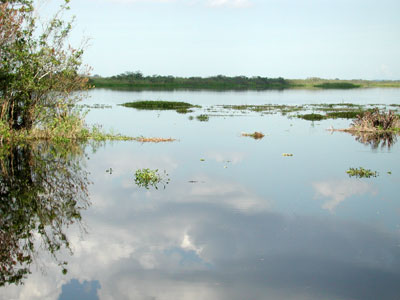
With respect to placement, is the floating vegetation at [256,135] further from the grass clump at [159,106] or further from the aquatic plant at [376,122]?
the grass clump at [159,106]

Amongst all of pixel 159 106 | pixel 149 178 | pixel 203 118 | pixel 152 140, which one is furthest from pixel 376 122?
pixel 159 106

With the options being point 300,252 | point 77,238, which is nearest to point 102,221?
point 77,238

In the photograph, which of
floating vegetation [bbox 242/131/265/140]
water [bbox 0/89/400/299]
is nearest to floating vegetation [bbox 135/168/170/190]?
water [bbox 0/89/400/299]

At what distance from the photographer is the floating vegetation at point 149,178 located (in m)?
14.8

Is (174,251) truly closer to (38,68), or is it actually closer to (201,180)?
(201,180)

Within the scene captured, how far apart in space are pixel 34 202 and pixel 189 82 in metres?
110

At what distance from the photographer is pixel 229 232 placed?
10.4m

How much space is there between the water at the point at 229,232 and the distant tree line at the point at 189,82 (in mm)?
88044

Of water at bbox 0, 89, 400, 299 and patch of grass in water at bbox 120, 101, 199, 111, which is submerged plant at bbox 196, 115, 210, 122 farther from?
water at bbox 0, 89, 400, 299

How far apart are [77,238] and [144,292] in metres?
2.87

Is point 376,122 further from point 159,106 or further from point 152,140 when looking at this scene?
point 159,106

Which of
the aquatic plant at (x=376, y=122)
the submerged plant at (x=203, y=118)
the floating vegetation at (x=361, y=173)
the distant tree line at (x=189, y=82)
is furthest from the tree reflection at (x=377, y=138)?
the distant tree line at (x=189, y=82)

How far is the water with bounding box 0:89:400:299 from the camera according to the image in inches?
307

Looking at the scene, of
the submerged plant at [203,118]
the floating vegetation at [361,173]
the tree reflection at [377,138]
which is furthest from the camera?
the submerged plant at [203,118]
